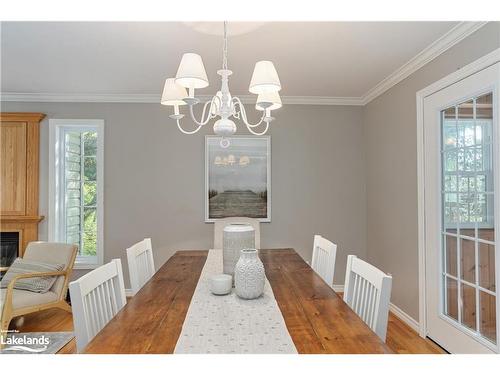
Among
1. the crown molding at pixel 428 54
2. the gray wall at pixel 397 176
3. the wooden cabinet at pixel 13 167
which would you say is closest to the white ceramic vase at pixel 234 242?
the gray wall at pixel 397 176

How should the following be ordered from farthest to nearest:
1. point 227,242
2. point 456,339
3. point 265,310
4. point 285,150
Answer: point 285,150, point 456,339, point 227,242, point 265,310

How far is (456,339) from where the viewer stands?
7.54 ft

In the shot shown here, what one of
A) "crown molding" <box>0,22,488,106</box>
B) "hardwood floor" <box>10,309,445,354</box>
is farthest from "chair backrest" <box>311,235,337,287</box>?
"crown molding" <box>0,22,488,106</box>

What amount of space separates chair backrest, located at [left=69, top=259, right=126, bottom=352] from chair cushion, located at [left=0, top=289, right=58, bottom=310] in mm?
1741

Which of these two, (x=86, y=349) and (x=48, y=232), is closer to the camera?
(x=86, y=349)

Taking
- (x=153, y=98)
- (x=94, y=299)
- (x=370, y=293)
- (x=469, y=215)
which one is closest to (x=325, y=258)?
(x=370, y=293)

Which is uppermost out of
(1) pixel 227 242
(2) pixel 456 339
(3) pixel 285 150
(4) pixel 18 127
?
(4) pixel 18 127

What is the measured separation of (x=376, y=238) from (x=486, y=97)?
2.01 m

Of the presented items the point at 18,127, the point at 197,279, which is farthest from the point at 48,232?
the point at 197,279

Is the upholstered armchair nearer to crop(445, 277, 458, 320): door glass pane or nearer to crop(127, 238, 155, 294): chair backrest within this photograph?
crop(127, 238, 155, 294): chair backrest

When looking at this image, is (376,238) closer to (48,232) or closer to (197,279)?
(197,279)

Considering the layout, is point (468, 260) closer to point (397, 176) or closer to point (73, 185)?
point (397, 176)

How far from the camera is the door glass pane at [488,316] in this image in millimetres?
1977

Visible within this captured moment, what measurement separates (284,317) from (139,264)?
1.19 meters
